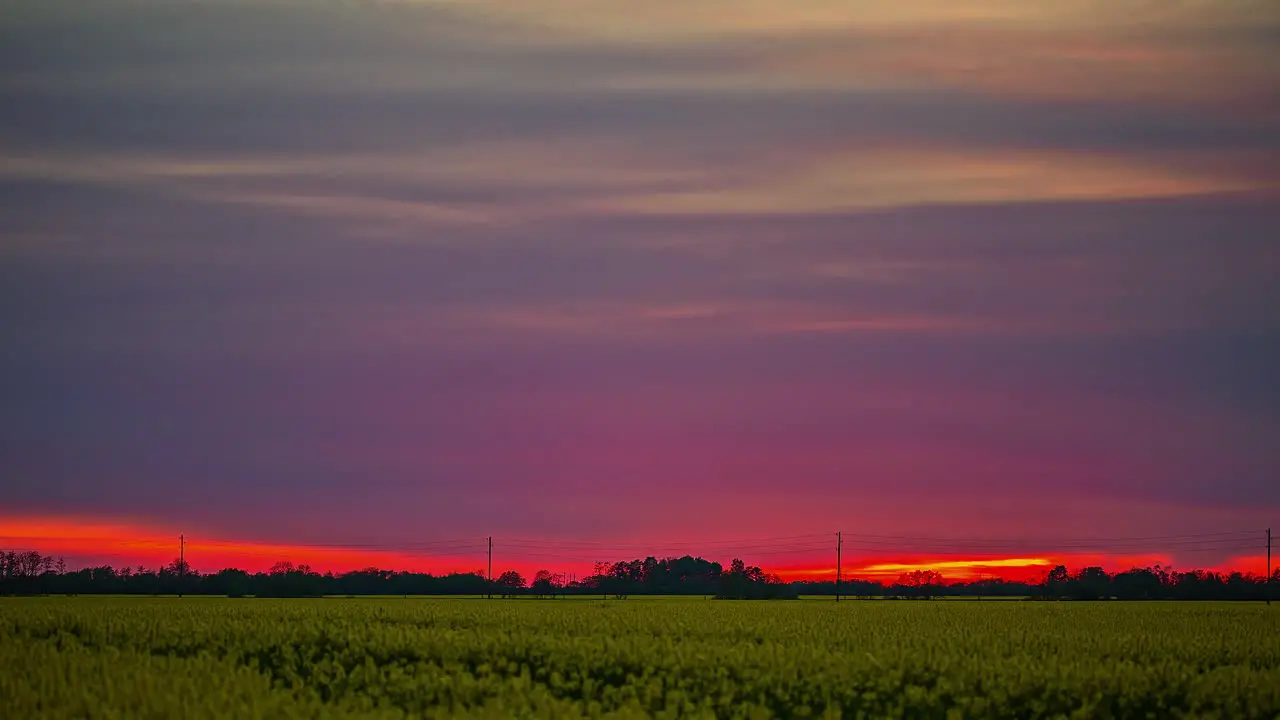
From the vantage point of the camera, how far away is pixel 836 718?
3059 centimetres

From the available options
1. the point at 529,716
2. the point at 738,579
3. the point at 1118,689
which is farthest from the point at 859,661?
the point at 738,579

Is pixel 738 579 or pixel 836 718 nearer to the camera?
pixel 836 718

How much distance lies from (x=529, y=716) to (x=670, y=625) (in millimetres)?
27737

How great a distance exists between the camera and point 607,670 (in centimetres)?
→ 4088

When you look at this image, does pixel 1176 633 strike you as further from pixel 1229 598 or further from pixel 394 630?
pixel 1229 598

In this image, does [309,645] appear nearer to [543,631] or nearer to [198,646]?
[198,646]

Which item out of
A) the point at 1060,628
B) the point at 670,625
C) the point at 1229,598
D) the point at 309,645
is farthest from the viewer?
the point at 1229,598

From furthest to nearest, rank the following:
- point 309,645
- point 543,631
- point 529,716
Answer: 1. point 543,631
2. point 309,645
3. point 529,716

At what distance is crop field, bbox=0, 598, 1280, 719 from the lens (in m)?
32.2

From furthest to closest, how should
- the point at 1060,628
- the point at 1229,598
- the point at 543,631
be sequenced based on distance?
the point at 1229,598
the point at 1060,628
the point at 543,631

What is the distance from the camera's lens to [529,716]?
29016 mm

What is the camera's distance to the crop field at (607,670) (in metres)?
32.2

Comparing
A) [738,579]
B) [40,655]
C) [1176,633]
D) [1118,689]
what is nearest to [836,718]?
[1118,689]

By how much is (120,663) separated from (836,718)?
913 inches
